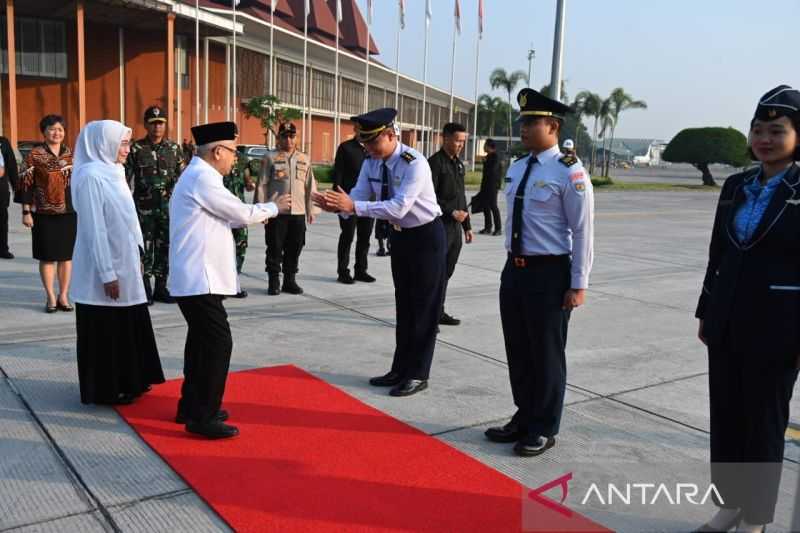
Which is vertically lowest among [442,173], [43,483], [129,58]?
[43,483]

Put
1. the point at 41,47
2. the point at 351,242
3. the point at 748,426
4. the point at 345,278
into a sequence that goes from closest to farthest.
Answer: the point at 748,426, the point at 345,278, the point at 351,242, the point at 41,47

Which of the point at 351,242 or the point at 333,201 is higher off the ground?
the point at 333,201

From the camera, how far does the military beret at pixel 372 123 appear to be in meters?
4.60

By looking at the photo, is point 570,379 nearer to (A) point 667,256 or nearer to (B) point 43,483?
(B) point 43,483

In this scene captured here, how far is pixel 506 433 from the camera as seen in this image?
403 cm

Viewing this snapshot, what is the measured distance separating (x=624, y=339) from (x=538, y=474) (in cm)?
313

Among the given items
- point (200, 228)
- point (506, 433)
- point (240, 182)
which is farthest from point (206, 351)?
point (240, 182)

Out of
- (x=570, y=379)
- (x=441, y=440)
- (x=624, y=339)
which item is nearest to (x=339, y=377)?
(x=441, y=440)

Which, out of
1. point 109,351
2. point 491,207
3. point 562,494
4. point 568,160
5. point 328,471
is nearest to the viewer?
point 562,494

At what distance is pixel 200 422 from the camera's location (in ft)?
13.0

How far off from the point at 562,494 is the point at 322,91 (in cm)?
5200

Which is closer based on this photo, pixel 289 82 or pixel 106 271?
pixel 106 271

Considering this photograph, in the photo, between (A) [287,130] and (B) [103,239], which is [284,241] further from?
(B) [103,239]

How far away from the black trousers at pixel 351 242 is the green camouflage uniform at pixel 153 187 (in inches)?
88.2
